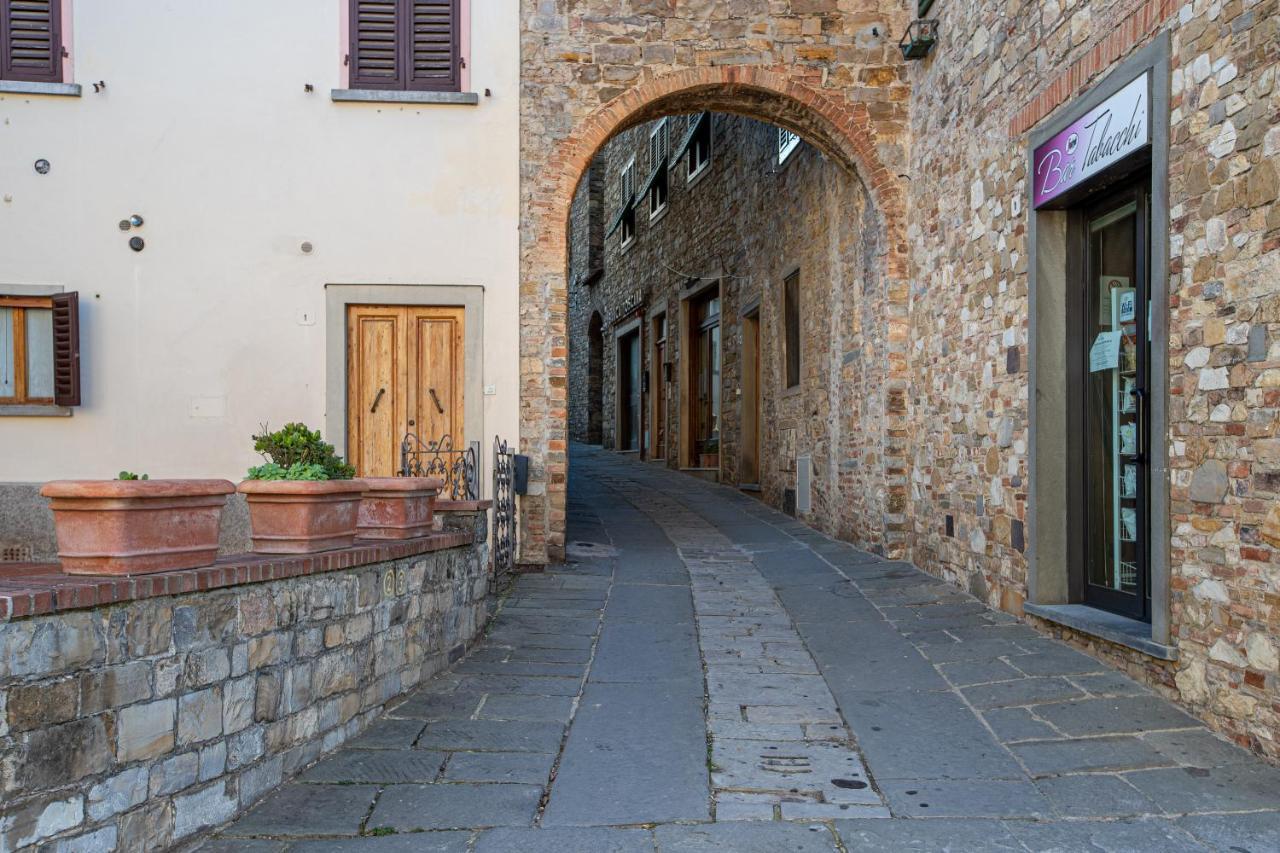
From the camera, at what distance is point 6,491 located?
24.2 ft

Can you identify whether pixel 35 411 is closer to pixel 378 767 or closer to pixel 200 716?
pixel 378 767

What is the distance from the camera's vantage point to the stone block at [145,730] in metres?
2.88

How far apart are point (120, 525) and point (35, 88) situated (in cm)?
623

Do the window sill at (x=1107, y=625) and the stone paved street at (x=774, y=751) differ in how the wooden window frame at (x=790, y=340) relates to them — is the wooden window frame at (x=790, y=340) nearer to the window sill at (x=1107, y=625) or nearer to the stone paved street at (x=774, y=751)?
the stone paved street at (x=774, y=751)

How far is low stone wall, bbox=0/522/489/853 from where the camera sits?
259cm

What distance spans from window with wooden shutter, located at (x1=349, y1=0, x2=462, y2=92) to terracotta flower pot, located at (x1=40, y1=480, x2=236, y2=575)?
18.3 ft

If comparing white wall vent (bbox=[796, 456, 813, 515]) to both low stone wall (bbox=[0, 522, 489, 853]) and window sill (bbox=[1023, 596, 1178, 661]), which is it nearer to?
window sill (bbox=[1023, 596, 1178, 661])

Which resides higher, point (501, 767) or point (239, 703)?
point (239, 703)

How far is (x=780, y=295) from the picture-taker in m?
11.3

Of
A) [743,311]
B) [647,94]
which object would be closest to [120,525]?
[647,94]

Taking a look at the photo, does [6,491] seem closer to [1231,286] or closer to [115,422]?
[115,422]

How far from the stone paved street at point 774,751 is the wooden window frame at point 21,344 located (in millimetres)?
4354

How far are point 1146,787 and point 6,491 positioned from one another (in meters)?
7.53

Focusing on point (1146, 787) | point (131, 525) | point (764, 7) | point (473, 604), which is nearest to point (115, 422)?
point (473, 604)
